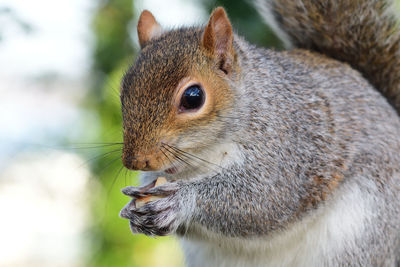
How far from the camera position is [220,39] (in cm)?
159

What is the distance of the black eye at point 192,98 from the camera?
1.44 metres

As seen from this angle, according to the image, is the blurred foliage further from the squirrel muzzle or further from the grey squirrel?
the squirrel muzzle

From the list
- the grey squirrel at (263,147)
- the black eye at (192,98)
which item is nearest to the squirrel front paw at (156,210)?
the grey squirrel at (263,147)

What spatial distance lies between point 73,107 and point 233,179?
49.4 inches

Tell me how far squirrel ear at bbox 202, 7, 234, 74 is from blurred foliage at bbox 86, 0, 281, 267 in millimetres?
594

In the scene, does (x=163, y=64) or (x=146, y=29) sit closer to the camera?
(x=163, y=64)

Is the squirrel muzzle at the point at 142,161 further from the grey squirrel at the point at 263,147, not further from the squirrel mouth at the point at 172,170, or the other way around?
the squirrel mouth at the point at 172,170

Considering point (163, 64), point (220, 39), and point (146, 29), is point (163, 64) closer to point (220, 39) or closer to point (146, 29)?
point (220, 39)

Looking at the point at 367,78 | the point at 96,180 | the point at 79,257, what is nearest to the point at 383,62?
the point at 367,78

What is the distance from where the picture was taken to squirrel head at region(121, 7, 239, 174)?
139 cm

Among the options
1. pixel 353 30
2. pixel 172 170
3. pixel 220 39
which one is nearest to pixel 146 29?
pixel 220 39

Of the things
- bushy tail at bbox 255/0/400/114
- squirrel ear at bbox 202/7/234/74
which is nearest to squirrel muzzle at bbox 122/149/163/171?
squirrel ear at bbox 202/7/234/74

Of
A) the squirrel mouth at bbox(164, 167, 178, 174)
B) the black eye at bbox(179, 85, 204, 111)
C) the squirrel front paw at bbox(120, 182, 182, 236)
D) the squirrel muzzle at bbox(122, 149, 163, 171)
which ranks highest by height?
the black eye at bbox(179, 85, 204, 111)

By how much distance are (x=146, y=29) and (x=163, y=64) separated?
0.39 metres
